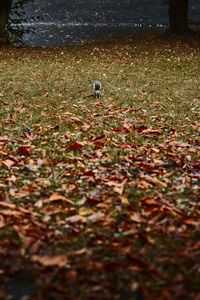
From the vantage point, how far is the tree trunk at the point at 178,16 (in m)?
22.4

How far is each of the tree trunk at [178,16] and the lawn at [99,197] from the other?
15003mm

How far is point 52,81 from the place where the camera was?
1197 cm

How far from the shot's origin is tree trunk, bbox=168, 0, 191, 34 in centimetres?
2236

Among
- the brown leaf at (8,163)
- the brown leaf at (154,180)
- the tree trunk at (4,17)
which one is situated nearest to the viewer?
the brown leaf at (154,180)

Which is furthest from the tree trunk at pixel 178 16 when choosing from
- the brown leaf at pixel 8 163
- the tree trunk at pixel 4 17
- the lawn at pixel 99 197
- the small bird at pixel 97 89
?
the brown leaf at pixel 8 163

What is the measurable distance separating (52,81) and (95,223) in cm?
934

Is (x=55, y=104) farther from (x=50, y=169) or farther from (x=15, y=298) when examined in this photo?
(x=15, y=298)

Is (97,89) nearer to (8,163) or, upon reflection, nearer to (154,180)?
(8,163)

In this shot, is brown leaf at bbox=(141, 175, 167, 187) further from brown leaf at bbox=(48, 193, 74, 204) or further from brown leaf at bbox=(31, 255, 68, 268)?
brown leaf at bbox=(31, 255, 68, 268)

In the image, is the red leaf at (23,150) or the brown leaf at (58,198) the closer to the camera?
the brown leaf at (58,198)

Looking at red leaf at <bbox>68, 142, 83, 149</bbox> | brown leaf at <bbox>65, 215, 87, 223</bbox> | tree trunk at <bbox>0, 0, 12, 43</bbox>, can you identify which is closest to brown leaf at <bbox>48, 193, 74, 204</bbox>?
brown leaf at <bbox>65, 215, 87, 223</bbox>

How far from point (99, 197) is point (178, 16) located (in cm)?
2127

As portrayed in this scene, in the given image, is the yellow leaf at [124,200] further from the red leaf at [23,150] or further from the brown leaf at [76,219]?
the red leaf at [23,150]

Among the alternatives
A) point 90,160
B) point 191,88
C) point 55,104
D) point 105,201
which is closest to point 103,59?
point 191,88
